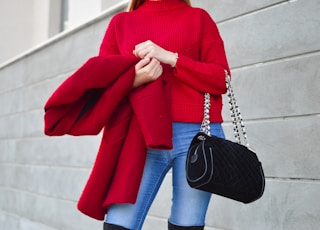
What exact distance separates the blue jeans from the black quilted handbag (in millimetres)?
73

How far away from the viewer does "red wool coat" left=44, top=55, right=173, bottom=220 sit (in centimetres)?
123

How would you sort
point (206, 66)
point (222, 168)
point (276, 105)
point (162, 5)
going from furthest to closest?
point (276, 105) → point (162, 5) → point (206, 66) → point (222, 168)

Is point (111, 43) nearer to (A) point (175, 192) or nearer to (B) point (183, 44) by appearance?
(B) point (183, 44)

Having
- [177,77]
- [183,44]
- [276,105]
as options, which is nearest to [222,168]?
[177,77]

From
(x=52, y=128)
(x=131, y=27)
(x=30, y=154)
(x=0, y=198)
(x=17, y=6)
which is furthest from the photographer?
(x=17, y=6)

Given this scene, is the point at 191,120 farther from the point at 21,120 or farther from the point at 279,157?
the point at 21,120

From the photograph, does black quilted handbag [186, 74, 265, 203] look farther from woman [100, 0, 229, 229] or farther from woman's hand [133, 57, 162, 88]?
woman's hand [133, 57, 162, 88]

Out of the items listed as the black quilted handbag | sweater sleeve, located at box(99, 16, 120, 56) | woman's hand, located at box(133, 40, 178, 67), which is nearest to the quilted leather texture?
the black quilted handbag

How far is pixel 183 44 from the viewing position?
138 cm

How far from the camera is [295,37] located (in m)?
2.02

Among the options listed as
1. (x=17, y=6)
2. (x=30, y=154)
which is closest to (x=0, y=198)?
(x=30, y=154)

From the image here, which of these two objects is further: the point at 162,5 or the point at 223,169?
the point at 162,5

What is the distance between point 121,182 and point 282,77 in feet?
3.71

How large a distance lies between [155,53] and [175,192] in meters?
0.45
